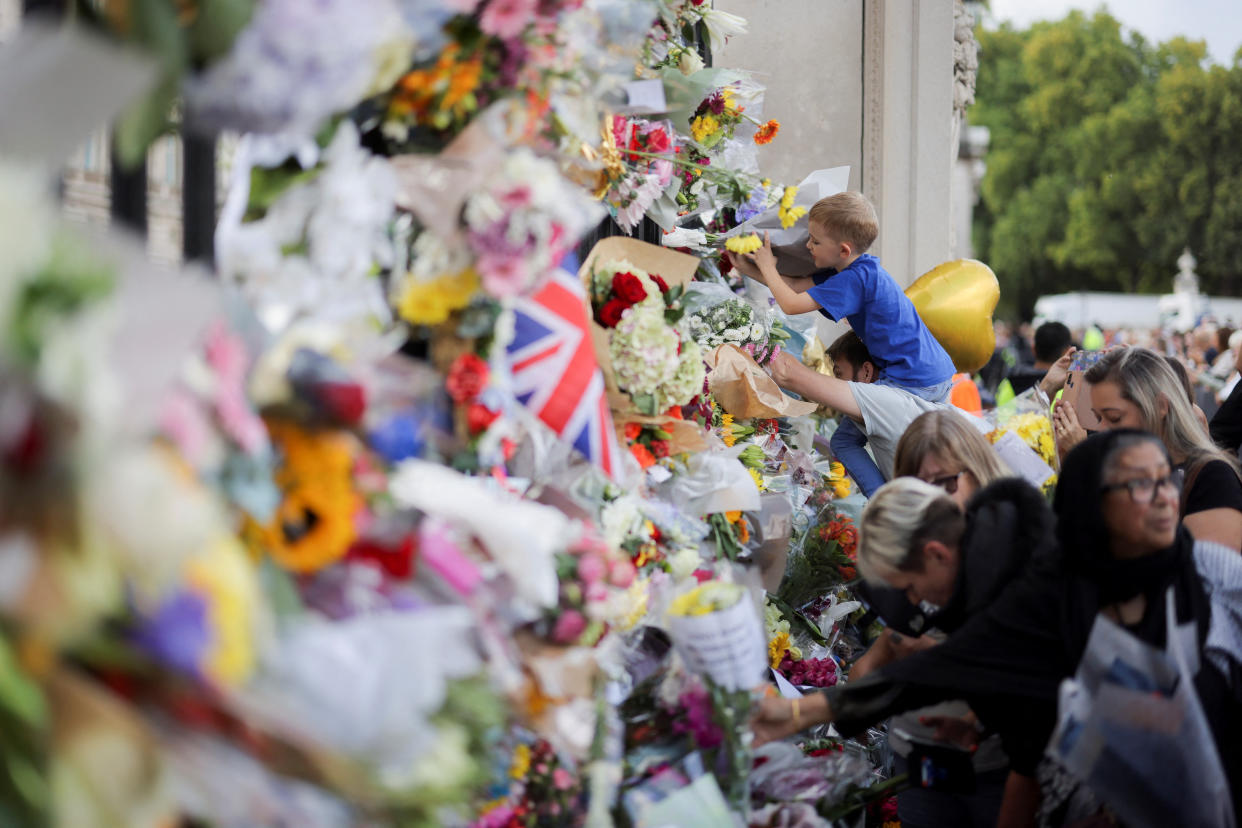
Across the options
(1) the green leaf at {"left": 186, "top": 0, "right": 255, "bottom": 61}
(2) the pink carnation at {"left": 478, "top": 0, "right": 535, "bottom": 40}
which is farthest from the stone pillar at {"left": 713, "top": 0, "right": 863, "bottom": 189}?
(1) the green leaf at {"left": 186, "top": 0, "right": 255, "bottom": 61}

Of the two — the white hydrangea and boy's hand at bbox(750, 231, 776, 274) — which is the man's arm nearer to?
boy's hand at bbox(750, 231, 776, 274)

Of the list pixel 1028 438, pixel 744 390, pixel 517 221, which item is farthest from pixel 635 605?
pixel 1028 438

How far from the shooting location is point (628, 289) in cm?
252

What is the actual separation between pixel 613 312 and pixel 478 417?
0.63 meters

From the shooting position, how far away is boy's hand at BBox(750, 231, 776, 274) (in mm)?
4066

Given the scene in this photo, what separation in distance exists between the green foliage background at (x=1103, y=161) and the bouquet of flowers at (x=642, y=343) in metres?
33.4

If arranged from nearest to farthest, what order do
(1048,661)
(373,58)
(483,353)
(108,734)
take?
1. (108,734)
2. (373,58)
3. (483,353)
4. (1048,661)

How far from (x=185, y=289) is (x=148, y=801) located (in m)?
0.52

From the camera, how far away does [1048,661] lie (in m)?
2.47

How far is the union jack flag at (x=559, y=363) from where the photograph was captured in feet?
→ 7.12

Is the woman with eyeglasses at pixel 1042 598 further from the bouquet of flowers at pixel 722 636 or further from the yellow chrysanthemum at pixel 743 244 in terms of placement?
the yellow chrysanthemum at pixel 743 244

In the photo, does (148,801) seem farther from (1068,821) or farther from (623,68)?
(1068,821)

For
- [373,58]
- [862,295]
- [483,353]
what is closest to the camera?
[373,58]

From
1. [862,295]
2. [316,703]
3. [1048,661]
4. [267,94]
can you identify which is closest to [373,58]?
[267,94]
